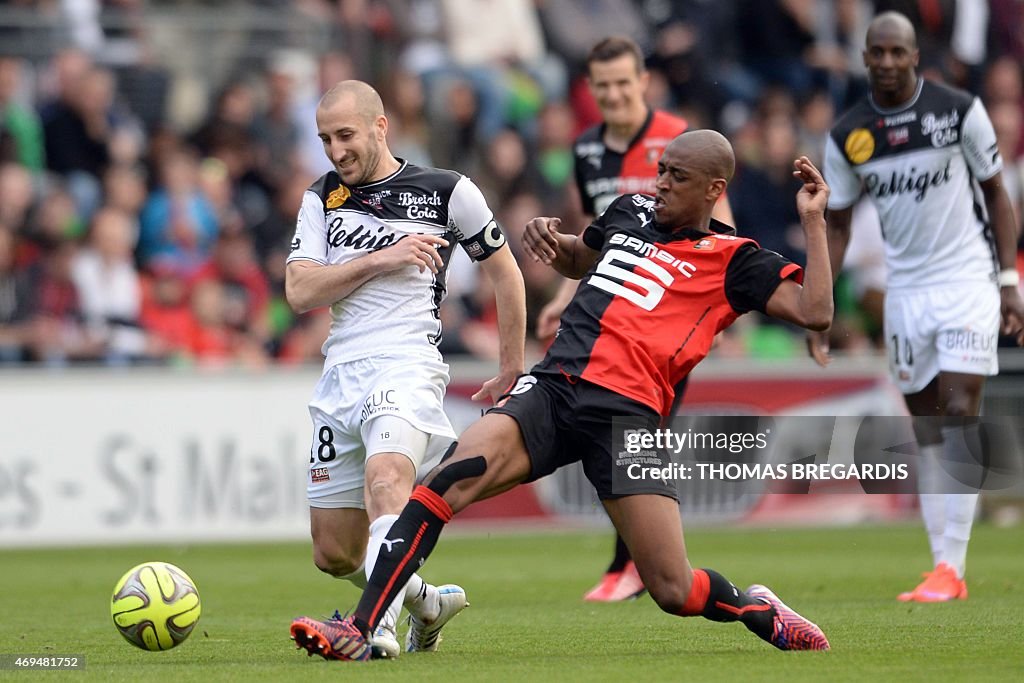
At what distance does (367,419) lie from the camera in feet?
23.6

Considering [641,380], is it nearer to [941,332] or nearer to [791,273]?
[791,273]

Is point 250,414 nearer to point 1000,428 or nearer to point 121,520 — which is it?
point 121,520

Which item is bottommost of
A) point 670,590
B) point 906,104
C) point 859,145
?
→ point 670,590

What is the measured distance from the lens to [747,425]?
1380 centimetres

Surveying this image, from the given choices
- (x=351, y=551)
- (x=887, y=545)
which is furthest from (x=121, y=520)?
(x=351, y=551)

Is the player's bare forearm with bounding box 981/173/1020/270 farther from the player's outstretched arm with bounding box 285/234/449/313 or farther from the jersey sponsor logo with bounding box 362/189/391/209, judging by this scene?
the jersey sponsor logo with bounding box 362/189/391/209

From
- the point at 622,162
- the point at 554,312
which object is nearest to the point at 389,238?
the point at 554,312

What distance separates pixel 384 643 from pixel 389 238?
188cm

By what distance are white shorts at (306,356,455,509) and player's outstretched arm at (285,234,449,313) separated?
34 centimetres

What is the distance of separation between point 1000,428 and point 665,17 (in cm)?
717

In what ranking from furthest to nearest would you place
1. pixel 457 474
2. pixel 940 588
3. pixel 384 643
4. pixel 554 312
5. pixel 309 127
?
pixel 309 127, pixel 554 312, pixel 940 588, pixel 384 643, pixel 457 474

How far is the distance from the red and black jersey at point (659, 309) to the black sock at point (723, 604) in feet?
2.32

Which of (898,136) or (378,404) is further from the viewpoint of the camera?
(898,136)

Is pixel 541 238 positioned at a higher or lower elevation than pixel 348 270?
higher
